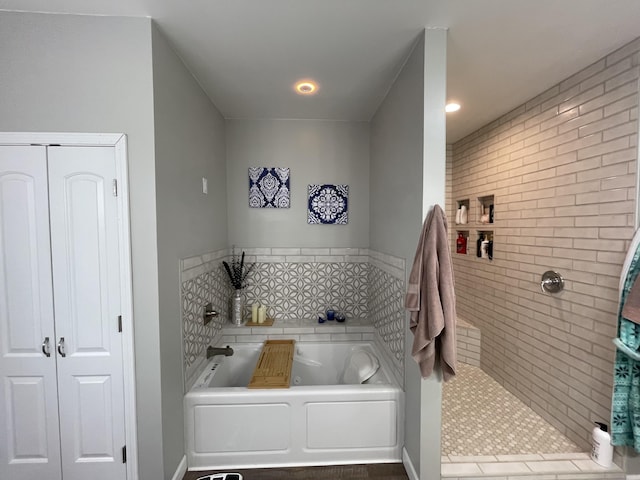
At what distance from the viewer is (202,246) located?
2107 millimetres

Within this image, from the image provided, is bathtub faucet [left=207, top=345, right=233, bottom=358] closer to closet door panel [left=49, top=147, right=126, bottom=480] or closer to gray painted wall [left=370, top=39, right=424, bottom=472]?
closet door panel [left=49, top=147, right=126, bottom=480]

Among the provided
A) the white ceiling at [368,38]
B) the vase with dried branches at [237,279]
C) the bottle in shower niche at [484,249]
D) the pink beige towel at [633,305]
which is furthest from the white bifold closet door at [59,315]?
the bottle in shower niche at [484,249]

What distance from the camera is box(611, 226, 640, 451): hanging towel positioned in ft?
4.86

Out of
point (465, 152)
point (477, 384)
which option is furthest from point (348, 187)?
point (477, 384)

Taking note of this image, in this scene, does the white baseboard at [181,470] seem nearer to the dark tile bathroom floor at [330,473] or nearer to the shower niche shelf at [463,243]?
the dark tile bathroom floor at [330,473]

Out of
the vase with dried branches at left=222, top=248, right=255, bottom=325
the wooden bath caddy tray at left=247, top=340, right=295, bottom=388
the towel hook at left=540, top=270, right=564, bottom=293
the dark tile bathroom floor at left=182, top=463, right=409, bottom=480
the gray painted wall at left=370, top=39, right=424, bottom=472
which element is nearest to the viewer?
the gray painted wall at left=370, top=39, right=424, bottom=472

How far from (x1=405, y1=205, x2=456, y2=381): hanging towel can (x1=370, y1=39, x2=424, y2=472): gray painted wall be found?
0.16 metres

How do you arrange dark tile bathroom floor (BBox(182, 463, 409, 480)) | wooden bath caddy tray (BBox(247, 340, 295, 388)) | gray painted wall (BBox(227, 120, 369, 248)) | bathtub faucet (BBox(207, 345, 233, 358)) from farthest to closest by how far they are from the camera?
gray painted wall (BBox(227, 120, 369, 248)) → bathtub faucet (BBox(207, 345, 233, 358)) → wooden bath caddy tray (BBox(247, 340, 295, 388)) → dark tile bathroom floor (BBox(182, 463, 409, 480))

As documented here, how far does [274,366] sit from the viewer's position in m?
2.12

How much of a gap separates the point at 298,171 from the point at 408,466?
2504mm

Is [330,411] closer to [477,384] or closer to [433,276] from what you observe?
[433,276]

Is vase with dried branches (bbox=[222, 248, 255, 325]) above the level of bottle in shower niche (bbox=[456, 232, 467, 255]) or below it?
below

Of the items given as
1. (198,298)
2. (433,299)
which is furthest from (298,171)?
(433,299)

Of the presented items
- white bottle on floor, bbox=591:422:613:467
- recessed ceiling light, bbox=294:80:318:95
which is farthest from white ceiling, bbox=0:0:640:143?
white bottle on floor, bbox=591:422:613:467
